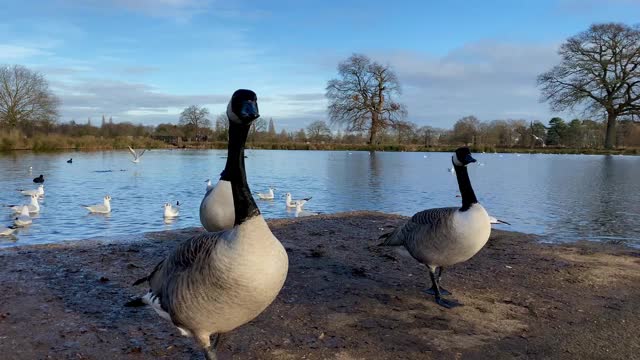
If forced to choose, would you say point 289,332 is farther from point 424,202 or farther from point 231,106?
point 424,202

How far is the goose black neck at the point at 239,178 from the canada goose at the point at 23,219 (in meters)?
11.3

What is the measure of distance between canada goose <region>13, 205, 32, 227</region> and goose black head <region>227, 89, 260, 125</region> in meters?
11.5

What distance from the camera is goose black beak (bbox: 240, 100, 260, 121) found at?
327 centimetres

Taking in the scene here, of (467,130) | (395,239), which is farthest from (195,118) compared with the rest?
(395,239)

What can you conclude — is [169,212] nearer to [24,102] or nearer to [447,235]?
[447,235]

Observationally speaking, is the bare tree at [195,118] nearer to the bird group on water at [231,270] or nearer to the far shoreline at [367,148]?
the far shoreline at [367,148]

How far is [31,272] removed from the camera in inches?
263

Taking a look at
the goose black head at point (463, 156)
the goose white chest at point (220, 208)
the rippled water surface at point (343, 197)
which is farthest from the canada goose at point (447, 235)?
the rippled water surface at point (343, 197)

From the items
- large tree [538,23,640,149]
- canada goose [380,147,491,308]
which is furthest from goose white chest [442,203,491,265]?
large tree [538,23,640,149]

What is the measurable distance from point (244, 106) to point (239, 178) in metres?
0.53

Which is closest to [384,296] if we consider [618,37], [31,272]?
[31,272]

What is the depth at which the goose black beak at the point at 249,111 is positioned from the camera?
3270mm

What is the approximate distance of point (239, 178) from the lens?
3477 millimetres

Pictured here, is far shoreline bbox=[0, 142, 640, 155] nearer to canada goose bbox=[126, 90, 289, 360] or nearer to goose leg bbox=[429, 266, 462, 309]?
goose leg bbox=[429, 266, 462, 309]
